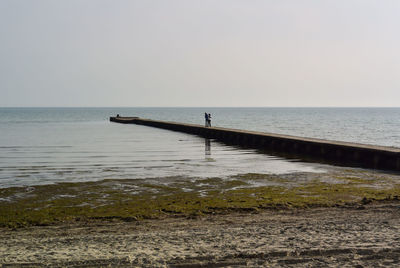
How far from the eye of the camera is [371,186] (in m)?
11.8

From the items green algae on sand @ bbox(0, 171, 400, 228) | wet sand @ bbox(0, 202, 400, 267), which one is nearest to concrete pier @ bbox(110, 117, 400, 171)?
green algae on sand @ bbox(0, 171, 400, 228)

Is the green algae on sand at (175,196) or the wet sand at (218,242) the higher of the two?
the wet sand at (218,242)

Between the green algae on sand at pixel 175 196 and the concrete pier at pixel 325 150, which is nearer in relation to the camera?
the green algae on sand at pixel 175 196

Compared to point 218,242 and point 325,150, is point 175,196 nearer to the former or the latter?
point 218,242

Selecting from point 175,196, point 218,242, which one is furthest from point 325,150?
point 218,242

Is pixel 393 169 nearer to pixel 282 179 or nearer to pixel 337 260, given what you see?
pixel 282 179

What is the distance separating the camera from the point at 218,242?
611 cm

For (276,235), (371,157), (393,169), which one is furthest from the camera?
(371,157)

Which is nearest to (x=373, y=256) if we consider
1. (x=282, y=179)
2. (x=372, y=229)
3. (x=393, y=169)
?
(x=372, y=229)

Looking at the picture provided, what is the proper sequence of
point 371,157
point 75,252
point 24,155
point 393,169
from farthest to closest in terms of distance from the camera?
point 24,155 < point 371,157 < point 393,169 < point 75,252

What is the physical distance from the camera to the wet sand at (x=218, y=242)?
5297mm

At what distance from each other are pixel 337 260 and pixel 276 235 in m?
1.31

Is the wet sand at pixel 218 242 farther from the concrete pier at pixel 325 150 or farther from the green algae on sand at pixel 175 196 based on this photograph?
the concrete pier at pixel 325 150

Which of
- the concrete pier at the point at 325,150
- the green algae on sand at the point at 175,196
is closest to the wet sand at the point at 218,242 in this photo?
the green algae on sand at the point at 175,196
